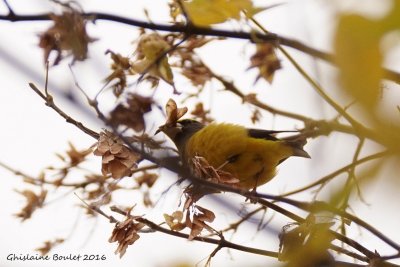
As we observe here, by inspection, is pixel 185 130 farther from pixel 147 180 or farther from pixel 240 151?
pixel 147 180

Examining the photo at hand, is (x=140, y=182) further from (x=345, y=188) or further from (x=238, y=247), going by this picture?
(x=345, y=188)

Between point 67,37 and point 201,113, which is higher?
point 201,113

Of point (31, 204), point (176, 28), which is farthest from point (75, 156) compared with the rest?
point (176, 28)

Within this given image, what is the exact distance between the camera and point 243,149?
2836 mm

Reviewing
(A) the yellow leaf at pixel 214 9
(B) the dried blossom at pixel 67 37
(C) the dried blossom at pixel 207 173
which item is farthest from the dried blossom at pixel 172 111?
(A) the yellow leaf at pixel 214 9

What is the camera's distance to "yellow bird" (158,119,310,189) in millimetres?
2707

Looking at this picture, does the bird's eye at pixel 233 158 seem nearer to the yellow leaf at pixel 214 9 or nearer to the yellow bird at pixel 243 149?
the yellow bird at pixel 243 149

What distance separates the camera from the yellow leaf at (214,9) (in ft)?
3.36

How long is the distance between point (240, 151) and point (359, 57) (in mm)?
2440

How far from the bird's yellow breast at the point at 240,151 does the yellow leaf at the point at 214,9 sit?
64.5 inches

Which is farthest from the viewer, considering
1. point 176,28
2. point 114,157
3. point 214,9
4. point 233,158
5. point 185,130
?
point 185,130

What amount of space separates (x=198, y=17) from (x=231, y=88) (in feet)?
5.14

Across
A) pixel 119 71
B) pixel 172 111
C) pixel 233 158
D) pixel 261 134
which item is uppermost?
pixel 261 134

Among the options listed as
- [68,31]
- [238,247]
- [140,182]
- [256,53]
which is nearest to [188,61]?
[256,53]
